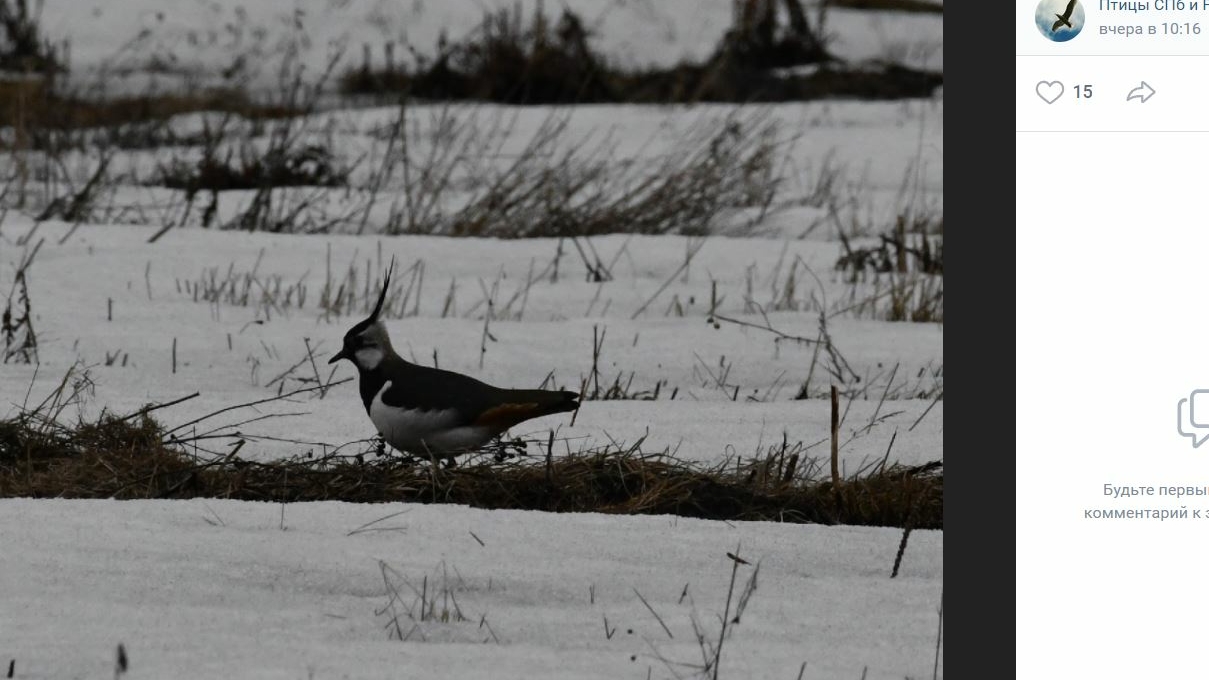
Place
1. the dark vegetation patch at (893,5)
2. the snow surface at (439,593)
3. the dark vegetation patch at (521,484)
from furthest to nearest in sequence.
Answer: the dark vegetation patch at (893,5)
the dark vegetation patch at (521,484)
the snow surface at (439,593)

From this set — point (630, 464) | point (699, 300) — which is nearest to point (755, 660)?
point (630, 464)

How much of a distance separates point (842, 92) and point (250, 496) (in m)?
→ 10.9

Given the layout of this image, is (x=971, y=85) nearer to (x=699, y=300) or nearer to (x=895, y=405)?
(x=895, y=405)

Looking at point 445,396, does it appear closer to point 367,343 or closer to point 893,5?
point 367,343

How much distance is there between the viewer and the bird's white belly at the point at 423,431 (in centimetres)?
314

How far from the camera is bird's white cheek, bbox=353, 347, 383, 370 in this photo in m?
3.45
